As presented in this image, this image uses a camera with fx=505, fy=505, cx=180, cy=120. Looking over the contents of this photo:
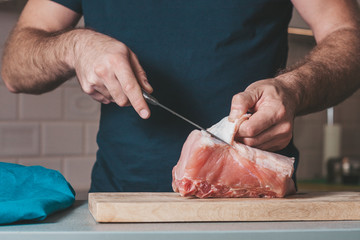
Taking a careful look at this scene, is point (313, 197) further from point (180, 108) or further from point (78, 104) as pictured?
point (78, 104)

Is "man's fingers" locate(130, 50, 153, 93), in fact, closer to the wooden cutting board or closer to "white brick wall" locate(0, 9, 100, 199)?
the wooden cutting board

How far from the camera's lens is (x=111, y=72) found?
1019mm

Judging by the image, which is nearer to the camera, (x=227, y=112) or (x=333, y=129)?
(x=227, y=112)

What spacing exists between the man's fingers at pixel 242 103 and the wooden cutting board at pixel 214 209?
0.58ft

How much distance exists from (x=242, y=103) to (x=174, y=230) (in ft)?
1.04

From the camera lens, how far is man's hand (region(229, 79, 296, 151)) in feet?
3.28

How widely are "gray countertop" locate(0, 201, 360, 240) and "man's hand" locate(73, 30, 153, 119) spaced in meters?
0.27

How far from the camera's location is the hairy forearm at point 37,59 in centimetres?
122

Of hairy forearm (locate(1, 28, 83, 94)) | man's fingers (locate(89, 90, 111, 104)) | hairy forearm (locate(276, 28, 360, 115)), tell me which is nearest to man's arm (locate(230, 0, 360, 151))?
hairy forearm (locate(276, 28, 360, 115))

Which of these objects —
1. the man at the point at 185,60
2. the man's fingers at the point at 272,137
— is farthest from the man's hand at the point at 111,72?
the man's fingers at the point at 272,137

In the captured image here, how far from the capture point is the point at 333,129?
2.97 meters

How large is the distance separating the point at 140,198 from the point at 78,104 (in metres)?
1.27

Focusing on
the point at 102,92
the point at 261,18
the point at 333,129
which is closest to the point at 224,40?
the point at 261,18

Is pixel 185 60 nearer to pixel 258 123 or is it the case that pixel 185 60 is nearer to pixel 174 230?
pixel 258 123
